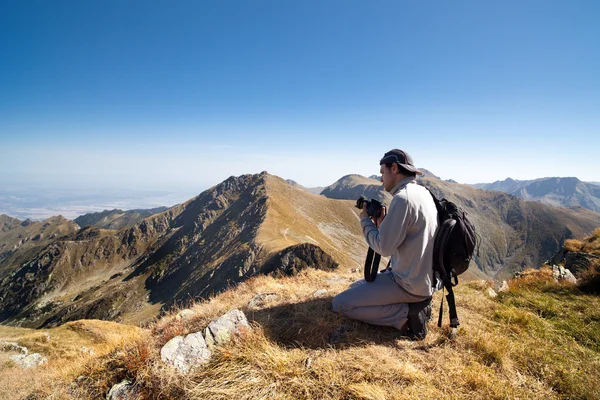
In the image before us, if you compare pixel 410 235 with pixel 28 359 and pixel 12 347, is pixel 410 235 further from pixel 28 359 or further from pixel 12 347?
→ pixel 12 347

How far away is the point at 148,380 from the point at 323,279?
18.7 ft

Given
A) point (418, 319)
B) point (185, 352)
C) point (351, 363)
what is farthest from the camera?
point (418, 319)

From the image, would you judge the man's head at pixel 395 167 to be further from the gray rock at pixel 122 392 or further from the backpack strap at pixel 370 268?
the gray rock at pixel 122 392

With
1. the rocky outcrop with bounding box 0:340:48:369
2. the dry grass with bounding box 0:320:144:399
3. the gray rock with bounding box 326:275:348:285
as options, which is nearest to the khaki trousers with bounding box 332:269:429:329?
the gray rock with bounding box 326:275:348:285

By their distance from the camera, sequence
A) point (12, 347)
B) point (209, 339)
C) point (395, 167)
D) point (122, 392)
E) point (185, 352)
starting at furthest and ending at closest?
point (12, 347) < point (395, 167) < point (209, 339) < point (185, 352) < point (122, 392)

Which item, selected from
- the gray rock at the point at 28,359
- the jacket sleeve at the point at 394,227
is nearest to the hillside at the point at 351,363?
the jacket sleeve at the point at 394,227

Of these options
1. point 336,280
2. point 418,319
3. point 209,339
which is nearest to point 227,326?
point 209,339

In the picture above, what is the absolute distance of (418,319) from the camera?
4.49 meters

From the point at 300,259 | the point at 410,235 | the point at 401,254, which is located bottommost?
the point at 300,259

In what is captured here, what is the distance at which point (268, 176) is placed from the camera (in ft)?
481

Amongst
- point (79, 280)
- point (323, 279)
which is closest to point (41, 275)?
point (79, 280)

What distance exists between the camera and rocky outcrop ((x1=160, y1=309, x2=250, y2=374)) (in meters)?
3.74

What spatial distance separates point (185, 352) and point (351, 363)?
2510 mm

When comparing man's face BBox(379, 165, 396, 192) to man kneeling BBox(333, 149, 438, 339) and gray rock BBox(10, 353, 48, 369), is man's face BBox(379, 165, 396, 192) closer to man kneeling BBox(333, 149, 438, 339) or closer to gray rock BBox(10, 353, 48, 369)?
man kneeling BBox(333, 149, 438, 339)
